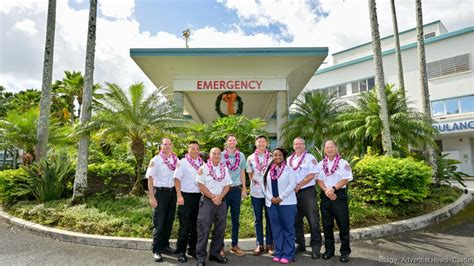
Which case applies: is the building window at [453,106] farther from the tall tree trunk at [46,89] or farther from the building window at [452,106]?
the tall tree trunk at [46,89]

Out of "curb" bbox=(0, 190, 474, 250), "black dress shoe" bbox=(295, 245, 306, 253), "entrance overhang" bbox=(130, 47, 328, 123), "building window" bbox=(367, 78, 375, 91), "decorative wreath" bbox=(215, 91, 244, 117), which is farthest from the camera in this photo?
"building window" bbox=(367, 78, 375, 91)

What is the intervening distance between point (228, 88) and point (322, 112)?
489 centimetres

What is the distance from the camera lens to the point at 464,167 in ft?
72.5

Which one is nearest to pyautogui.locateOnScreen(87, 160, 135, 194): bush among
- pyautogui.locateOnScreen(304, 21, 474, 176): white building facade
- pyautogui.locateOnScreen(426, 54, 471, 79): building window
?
pyautogui.locateOnScreen(304, 21, 474, 176): white building facade

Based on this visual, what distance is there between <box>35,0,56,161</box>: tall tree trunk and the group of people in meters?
6.59

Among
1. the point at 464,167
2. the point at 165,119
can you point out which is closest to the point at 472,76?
the point at 464,167

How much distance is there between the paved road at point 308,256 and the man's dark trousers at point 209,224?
1.06ft

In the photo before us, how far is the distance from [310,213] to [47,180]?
718cm

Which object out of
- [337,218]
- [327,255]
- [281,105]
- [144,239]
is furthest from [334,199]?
[281,105]

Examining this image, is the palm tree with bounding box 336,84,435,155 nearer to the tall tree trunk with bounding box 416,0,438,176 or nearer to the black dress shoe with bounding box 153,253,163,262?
the tall tree trunk with bounding box 416,0,438,176

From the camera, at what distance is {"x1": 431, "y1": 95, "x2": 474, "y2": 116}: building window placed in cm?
2103

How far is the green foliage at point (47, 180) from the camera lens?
26.5ft

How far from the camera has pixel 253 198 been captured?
500 centimetres

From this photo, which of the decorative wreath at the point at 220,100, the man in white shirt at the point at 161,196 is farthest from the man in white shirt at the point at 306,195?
the decorative wreath at the point at 220,100
